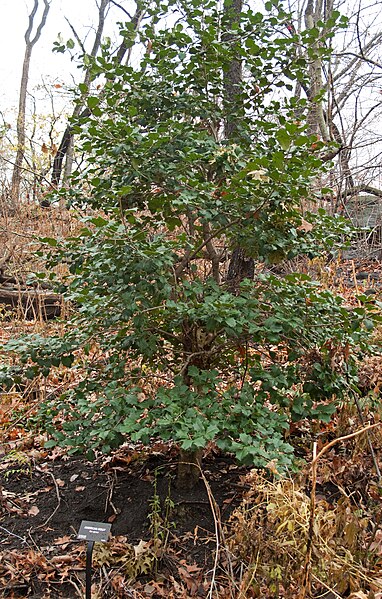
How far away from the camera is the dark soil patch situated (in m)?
2.71

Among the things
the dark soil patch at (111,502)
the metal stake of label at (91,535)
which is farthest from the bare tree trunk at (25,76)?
the metal stake of label at (91,535)

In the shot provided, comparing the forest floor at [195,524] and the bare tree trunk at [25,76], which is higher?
the bare tree trunk at [25,76]

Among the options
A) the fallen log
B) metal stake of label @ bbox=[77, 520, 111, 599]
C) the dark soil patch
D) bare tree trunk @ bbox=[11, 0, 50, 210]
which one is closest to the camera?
metal stake of label @ bbox=[77, 520, 111, 599]

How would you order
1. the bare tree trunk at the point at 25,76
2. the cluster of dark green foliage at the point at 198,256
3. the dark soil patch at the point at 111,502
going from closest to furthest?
the cluster of dark green foliage at the point at 198,256 < the dark soil patch at the point at 111,502 < the bare tree trunk at the point at 25,76

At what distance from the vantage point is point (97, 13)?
12125 millimetres

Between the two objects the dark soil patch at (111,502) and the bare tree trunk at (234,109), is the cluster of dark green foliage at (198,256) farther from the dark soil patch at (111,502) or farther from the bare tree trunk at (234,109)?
the dark soil patch at (111,502)

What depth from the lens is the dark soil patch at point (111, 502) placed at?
271 cm

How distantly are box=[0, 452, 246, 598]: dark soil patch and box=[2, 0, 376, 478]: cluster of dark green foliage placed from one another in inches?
21.5

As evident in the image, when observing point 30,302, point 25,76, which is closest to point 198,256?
point 30,302

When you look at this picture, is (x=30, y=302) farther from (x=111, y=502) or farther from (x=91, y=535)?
(x=91, y=535)

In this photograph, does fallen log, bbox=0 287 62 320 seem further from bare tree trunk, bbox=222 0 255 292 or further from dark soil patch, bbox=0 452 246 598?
bare tree trunk, bbox=222 0 255 292

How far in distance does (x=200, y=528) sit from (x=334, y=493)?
32.0 inches

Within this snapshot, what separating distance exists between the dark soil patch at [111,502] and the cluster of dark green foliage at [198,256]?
546 millimetres

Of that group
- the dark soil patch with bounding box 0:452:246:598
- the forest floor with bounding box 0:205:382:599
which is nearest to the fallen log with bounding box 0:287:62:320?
the forest floor with bounding box 0:205:382:599
